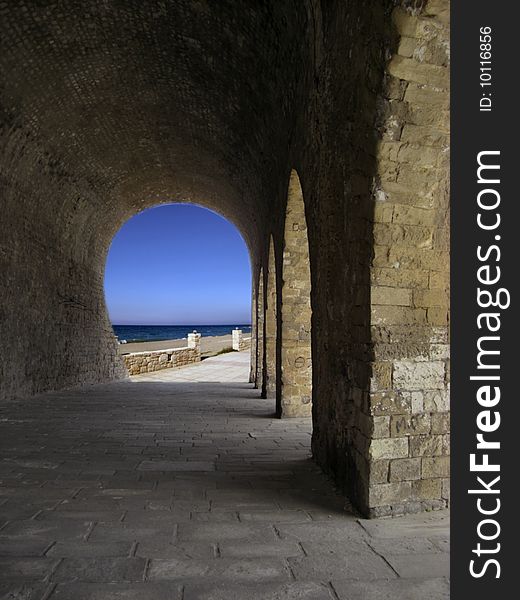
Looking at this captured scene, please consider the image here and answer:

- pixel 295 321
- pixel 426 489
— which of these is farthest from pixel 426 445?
pixel 295 321

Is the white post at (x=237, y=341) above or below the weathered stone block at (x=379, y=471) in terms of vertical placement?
below

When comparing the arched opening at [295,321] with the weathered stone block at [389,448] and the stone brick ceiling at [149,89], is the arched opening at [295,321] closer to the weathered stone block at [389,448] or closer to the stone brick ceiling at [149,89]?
the stone brick ceiling at [149,89]

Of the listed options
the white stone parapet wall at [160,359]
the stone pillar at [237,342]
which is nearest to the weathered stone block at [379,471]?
the white stone parapet wall at [160,359]

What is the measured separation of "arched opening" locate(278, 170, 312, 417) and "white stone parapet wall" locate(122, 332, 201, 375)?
1198cm

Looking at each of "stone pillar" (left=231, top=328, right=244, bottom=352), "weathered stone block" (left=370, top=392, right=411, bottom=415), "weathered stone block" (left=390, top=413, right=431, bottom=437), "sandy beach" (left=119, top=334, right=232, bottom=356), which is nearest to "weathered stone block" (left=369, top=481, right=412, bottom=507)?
"weathered stone block" (left=390, top=413, right=431, bottom=437)

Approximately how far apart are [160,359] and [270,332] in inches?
505

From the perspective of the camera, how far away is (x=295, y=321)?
7094mm

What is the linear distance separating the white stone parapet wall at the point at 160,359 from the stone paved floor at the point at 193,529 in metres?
13.7

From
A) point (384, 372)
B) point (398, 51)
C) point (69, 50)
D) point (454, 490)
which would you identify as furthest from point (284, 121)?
point (454, 490)

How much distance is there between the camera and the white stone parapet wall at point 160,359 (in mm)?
19438

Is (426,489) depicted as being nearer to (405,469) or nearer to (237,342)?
(405,469)

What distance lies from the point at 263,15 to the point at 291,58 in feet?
1.97

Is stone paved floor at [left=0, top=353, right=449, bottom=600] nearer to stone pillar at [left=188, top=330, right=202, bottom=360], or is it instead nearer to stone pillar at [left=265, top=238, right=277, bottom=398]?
stone pillar at [left=265, top=238, right=277, bottom=398]

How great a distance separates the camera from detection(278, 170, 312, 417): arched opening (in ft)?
23.2
